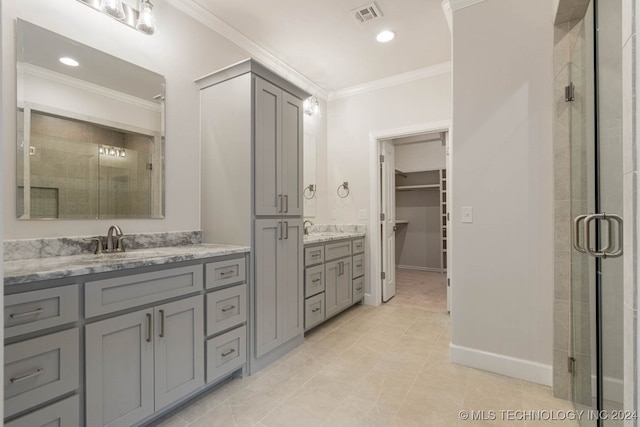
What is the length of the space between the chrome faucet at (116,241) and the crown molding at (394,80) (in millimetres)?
3147

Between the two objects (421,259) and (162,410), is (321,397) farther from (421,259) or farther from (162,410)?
(421,259)

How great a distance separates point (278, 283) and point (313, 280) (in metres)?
0.60

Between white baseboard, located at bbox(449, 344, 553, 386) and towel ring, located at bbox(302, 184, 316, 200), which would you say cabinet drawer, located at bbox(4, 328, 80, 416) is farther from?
towel ring, located at bbox(302, 184, 316, 200)

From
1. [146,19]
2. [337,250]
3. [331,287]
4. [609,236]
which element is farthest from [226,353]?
[146,19]

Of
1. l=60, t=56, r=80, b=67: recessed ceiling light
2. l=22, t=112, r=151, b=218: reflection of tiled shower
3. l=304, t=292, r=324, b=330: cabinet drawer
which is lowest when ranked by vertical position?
l=304, t=292, r=324, b=330: cabinet drawer

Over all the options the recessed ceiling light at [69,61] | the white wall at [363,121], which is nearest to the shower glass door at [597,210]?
the white wall at [363,121]

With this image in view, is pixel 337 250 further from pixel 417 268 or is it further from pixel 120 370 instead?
pixel 417 268

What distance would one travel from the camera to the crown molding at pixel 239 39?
2504 millimetres

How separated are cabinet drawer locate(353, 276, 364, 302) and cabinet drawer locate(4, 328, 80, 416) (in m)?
2.79

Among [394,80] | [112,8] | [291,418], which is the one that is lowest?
[291,418]

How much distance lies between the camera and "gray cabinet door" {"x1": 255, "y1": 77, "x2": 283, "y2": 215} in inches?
93.2

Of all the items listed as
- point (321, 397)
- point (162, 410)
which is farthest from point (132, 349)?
point (321, 397)

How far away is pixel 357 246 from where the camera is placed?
3826 mm

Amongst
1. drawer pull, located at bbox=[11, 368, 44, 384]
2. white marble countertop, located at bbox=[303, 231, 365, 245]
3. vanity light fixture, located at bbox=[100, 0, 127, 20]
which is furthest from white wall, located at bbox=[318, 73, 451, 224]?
drawer pull, located at bbox=[11, 368, 44, 384]
